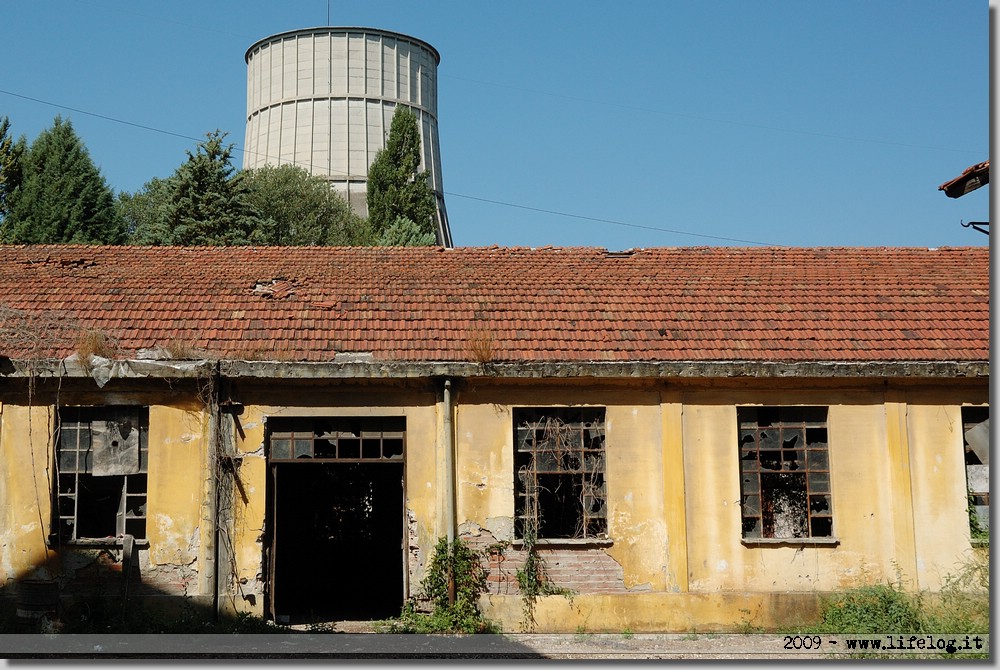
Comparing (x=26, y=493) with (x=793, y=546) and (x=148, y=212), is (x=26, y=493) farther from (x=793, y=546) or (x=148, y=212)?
(x=148, y=212)

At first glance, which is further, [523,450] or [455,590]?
[523,450]

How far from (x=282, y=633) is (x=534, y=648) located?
2.93 meters

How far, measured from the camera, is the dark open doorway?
12727mm

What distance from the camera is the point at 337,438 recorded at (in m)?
12.8

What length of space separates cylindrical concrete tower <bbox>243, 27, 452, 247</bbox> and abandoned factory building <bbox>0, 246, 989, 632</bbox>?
103 feet

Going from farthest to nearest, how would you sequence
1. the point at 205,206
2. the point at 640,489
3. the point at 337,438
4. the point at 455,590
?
the point at 205,206, the point at 337,438, the point at 640,489, the point at 455,590

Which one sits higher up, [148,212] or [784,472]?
[148,212]

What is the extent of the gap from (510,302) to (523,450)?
234cm

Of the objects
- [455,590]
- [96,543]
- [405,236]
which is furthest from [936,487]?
[405,236]

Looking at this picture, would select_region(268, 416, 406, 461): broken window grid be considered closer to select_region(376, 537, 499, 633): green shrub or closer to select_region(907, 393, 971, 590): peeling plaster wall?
select_region(376, 537, 499, 633): green shrub

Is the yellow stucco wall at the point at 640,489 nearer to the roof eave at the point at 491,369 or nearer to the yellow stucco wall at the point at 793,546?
the yellow stucco wall at the point at 793,546

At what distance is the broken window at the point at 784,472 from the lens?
41.9ft

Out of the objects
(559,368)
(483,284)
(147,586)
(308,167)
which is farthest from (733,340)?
(308,167)

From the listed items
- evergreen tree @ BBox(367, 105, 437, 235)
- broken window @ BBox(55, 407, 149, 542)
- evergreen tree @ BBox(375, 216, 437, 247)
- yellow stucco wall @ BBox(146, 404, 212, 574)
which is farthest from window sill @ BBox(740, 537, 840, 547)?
evergreen tree @ BBox(367, 105, 437, 235)
